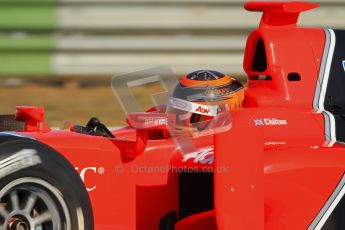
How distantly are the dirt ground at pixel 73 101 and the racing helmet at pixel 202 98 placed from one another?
11.9 feet

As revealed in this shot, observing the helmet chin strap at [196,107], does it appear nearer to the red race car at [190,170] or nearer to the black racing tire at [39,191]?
the red race car at [190,170]

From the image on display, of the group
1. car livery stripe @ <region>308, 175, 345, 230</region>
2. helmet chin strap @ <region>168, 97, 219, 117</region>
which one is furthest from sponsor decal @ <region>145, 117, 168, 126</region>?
car livery stripe @ <region>308, 175, 345, 230</region>

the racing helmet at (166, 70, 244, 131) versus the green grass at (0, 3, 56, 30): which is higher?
the racing helmet at (166, 70, 244, 131)

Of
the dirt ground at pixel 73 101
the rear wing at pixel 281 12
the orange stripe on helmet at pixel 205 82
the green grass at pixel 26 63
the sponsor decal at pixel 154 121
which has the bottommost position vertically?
the dirt ground at pixel 73 101

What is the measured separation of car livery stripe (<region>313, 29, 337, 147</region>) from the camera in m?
4.47

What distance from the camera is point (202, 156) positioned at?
415 centimetres

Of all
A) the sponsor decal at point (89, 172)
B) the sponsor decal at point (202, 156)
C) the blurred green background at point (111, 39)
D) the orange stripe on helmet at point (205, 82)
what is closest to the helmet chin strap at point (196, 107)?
the orange stripe on helmet at point (205, 82)

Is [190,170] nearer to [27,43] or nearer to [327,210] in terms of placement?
[327,210]

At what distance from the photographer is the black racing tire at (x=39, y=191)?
12.1 ft

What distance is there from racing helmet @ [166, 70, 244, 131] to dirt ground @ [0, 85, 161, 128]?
3.61 metres

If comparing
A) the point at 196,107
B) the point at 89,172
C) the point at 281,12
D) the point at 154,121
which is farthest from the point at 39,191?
the point at 281,12

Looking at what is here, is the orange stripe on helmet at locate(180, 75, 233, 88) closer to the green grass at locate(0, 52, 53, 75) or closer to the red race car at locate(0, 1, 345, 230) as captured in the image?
the red race car at locate(0, 1, 345, 230)

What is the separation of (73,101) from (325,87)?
15.5ft

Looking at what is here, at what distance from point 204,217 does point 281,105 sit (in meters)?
1.01
